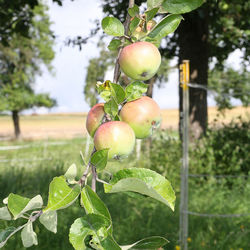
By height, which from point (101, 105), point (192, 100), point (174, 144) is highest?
point (101, 105)

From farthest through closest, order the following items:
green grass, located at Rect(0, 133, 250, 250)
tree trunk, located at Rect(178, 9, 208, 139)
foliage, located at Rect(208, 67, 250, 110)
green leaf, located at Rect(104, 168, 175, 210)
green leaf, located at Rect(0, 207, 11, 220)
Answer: tree trunk, located at Rect(178, 9, 208, 139)
foliage, located at Rect(208, 67, 250, 110)
green grass, located at Rect(0, 133, 250, 250)
green leaf, located at Rect(0, 207, 11, 220)
green leaf, located at Rect(104, 168, 175, 210)

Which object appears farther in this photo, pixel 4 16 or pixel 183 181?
pixel 4 16

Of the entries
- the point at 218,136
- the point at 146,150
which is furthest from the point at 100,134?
the point at 146,150

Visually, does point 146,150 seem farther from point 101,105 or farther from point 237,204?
point 101,105

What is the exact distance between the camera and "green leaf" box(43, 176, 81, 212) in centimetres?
55

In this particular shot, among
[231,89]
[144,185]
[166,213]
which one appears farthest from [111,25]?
[231,89]

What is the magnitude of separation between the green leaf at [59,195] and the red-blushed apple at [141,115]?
0.58 ft

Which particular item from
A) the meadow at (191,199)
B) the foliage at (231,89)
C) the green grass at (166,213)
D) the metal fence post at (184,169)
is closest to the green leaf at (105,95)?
the meadow at (191,199)

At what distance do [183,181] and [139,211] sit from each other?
840mm

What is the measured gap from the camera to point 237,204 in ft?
14.6

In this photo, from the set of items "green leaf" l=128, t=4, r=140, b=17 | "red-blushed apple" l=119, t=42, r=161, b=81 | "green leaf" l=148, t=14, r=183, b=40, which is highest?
"green leaf" l=128, t=4, r=140, b=17

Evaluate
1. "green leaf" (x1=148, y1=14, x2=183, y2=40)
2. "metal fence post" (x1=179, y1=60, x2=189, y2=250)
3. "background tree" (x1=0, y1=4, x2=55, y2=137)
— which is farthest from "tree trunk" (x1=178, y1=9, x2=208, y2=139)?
"background tree" (x1=0, y1=4, x2=55, y2=137)

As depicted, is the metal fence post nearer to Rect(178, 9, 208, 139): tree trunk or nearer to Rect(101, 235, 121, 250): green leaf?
Rect(178, 9, 208, 139): tree trunk

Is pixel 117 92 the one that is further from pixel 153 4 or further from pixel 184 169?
pixel 184 169
